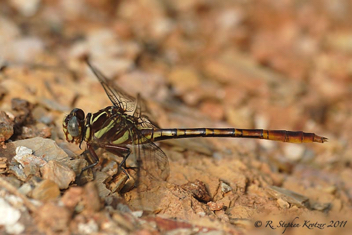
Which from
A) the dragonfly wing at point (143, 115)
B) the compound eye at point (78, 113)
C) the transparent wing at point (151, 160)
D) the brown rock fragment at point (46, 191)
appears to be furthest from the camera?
the dragonfly wing at point (143, 115)

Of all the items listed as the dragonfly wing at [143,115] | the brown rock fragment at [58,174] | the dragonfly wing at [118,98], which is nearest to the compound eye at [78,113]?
the dragonfly wing at [118,98]

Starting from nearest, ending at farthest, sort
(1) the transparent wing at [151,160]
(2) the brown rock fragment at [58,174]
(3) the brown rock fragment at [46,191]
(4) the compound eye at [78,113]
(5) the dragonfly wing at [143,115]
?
(3) the brown rock fragment at [46,191] → (2) the brown rock fragment at [58,174] → (1) the transparent wing at [151,160] → (4) the compound eye at [78,113] → (5) the dragonfly wing at [143,115]

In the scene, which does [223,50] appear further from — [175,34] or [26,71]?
[26,71]

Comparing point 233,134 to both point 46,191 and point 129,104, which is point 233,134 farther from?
point 46,191

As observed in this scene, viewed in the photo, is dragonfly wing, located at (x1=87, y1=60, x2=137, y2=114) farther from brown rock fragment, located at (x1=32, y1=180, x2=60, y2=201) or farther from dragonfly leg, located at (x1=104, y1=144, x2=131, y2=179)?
brown rock fragment, located at (x1=32, y1=180, x2=60, y2=201)

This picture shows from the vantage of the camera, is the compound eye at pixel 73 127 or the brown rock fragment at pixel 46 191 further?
the compound eye at pixel 73 127

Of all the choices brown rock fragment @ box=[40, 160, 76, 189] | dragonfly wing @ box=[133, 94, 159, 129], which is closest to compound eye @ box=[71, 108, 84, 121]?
dragonfly wing @ box=[133, 94, 159, 129]

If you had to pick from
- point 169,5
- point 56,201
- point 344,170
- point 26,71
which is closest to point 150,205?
point 56,201

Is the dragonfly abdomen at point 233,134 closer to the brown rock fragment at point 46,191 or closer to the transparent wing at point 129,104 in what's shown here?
the transparent wing at point 129,104
